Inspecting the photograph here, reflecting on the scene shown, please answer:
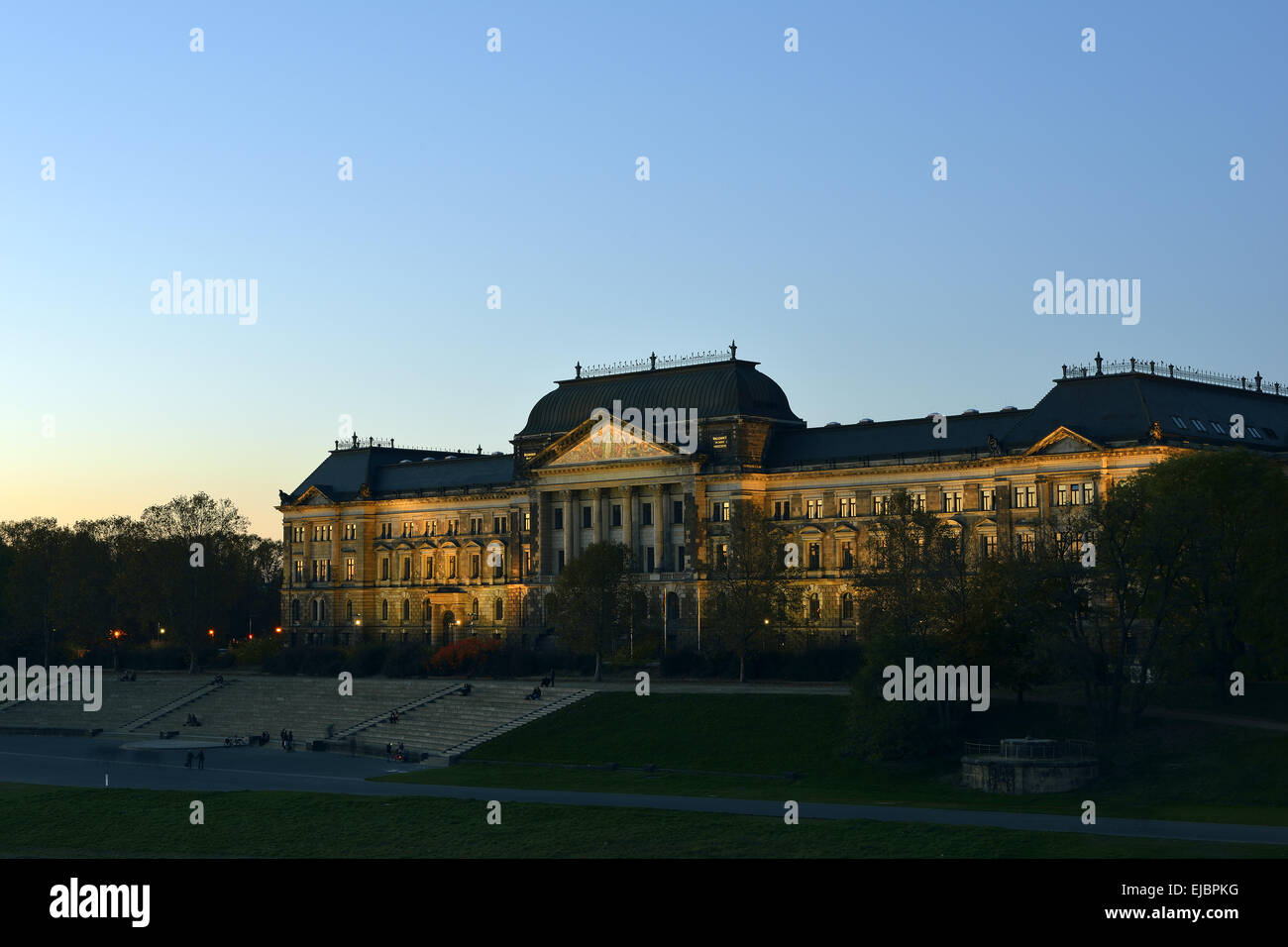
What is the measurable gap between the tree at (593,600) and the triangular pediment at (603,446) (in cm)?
1748

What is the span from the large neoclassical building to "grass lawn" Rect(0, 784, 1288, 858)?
54237 millimetres

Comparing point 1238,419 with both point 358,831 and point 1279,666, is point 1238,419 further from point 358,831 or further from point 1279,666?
point 358,831

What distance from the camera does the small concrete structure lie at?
239 ft

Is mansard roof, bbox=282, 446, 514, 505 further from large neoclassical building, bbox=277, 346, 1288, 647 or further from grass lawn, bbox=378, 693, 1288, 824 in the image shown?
grass lawn, bbox=378, 693, 1288, 824

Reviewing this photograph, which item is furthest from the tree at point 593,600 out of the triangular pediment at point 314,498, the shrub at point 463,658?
the triangular pediment at point 314,498

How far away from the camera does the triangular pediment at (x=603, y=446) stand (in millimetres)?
137000

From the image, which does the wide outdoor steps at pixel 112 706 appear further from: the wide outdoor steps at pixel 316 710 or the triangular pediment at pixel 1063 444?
the triangular pediment at pixel 1063 444

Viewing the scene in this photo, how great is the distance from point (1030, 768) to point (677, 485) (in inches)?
2607

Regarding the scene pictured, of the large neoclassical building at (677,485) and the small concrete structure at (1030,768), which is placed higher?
the large neoclassical building at (677,485)

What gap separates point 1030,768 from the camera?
240ft

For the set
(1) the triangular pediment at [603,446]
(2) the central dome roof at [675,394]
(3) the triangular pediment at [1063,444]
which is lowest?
(3) the triangular pediment at [1063,444]
